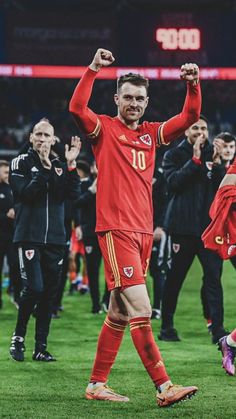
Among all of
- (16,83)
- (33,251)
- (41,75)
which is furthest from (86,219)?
(16,83)

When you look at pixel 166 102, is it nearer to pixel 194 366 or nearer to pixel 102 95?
pixel 102 95

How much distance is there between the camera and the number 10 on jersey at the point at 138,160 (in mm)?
6336

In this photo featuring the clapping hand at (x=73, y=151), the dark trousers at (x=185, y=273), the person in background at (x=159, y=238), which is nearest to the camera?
the clapping hand at (x=73, y=151)

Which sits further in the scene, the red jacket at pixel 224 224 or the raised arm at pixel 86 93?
the red jacket at pixel 224 224

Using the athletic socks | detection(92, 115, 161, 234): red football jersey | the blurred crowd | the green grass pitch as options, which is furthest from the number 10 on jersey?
the blurred crowd

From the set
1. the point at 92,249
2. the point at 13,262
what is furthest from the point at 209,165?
the point at 13,262

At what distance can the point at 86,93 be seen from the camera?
6156 mm

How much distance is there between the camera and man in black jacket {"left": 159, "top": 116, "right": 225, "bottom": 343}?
9.01 meters

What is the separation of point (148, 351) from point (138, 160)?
49.1 inches

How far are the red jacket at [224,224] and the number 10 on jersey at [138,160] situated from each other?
98cm

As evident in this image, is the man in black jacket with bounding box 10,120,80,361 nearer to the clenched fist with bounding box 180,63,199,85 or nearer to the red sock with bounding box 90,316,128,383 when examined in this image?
the red sock with bounding box 90,316,128,383

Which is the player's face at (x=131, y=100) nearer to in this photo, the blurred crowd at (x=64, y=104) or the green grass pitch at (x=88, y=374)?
the green grass pitch at (x=88, y=374)

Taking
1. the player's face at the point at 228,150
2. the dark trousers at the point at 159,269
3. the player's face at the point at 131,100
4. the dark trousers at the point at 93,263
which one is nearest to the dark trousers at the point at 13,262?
the dark trousers at the point at 93,263

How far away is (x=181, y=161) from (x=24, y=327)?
2.31m
